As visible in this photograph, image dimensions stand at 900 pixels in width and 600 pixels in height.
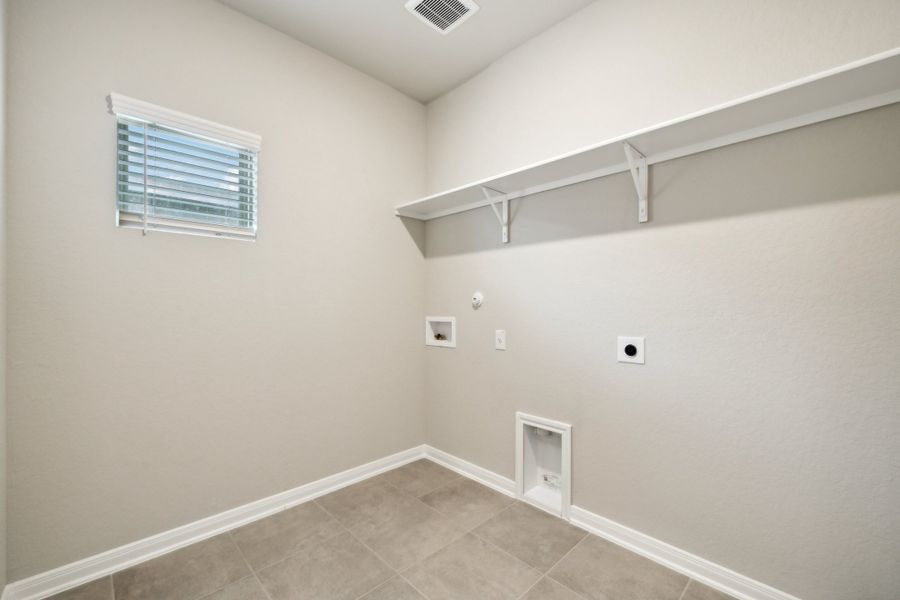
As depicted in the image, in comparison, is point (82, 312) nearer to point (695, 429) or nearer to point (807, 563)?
point (695, 429)

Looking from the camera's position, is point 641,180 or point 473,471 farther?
point 473,471

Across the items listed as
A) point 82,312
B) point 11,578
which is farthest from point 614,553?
point 82,312

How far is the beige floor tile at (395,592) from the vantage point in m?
1.57

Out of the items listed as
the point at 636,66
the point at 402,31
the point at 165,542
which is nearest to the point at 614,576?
the point at 165,542

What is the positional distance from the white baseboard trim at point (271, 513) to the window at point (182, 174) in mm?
1531

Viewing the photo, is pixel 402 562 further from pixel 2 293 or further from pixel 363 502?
pixel 2 293

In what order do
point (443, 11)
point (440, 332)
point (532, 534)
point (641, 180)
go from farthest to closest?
point (440, 332) → point (443, 11) → point (532, 534) → point (641, 180)

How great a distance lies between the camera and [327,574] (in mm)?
1707

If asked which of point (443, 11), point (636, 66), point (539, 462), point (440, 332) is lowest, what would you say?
point (539, 462)

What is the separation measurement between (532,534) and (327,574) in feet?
3.40

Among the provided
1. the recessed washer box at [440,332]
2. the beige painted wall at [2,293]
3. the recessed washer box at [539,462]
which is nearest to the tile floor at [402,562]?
the recessed washer box at [539,462]

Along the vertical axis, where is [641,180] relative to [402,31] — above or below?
below

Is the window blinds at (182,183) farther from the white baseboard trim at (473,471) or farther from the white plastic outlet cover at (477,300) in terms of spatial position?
the white baseboard trim at (473,471)

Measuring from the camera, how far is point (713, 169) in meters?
1.66
